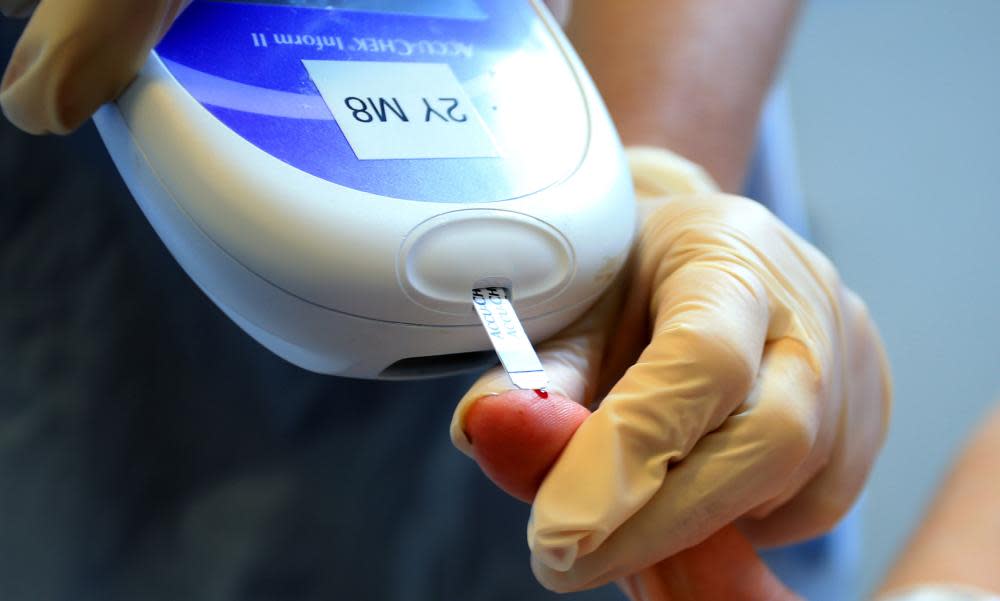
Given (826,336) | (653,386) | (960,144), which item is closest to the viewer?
(653,386)

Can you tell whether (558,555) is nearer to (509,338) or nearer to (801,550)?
(509,338)

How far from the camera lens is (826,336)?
56cm

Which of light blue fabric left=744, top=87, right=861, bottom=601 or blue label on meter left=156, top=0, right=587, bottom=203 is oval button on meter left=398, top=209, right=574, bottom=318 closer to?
blue label on meter left=156, top=0, right=587, bottom=203

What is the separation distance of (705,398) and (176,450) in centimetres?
31

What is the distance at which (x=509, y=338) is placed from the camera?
49cm

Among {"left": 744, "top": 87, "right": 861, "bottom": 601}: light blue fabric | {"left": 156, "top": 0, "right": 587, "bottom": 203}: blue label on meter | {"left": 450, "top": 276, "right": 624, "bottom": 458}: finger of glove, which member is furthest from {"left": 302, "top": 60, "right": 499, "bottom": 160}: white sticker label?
{"left": 744, "top": 87, "right": 861, "bottom": 601}: light blue fabric

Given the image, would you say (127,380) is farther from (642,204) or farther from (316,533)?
(642,204)

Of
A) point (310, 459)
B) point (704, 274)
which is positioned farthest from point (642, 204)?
point (310, 459)

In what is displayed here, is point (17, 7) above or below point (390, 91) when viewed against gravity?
above

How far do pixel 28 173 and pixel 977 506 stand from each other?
0.57 metres

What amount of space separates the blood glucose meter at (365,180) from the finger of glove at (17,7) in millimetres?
72

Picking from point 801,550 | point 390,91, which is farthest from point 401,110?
point 801,550

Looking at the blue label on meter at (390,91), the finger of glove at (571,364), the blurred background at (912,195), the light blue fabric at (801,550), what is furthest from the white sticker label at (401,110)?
the blurred background at (912,195)

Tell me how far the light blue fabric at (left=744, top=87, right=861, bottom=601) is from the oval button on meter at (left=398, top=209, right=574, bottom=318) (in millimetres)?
323
